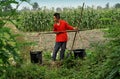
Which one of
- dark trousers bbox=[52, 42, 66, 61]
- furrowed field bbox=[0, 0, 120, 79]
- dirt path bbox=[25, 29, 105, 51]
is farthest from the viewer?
dirt path bbox=[25, 29, 105, 51]

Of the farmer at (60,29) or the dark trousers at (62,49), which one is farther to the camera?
the dark trousers at (62,49)

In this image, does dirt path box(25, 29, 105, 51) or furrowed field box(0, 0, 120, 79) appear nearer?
furrowed field box(0, 0, 120, 79)

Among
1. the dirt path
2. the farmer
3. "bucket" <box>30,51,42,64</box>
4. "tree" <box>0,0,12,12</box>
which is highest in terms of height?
"tree" <box>0,0,12,12</box>

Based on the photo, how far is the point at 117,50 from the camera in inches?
220

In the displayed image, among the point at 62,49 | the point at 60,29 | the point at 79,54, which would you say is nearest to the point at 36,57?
Answer: the point at 62,49

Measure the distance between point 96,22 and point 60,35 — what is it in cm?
1637

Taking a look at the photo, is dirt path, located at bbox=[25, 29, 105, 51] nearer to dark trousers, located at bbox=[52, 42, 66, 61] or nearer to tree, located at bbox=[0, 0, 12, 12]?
dark trousers, located at bbox=[52, 42, 66, 61]

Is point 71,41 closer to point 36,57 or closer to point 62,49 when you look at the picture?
point 62,49

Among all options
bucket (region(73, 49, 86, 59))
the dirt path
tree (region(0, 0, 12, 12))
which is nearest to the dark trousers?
bucket (region(73, 49, 86, 59))

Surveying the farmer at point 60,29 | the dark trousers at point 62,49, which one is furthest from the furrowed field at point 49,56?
the farmer at point 60,29

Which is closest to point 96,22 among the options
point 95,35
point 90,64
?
point 95,35

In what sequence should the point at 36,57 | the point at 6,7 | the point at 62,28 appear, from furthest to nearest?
the point at 62,28
the point at 36,57
the point at 6,7

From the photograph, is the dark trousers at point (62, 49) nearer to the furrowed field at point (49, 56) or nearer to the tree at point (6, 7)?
the furrowed field at point (49, 56)

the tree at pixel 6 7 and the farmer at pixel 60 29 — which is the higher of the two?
the tree at pixel 6 7
